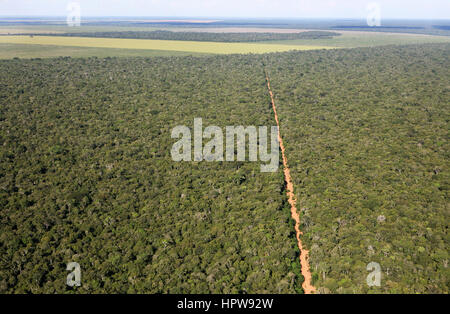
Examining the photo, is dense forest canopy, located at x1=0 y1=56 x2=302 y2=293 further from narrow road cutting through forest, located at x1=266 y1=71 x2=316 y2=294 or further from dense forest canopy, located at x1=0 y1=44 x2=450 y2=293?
narrow road cutting through forest, located at x1=266 y1=71 x2=316 y2=294

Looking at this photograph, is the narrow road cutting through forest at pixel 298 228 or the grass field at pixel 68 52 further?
the grass field at pixel 68 52

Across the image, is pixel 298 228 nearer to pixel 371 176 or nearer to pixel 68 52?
pixel 371 176

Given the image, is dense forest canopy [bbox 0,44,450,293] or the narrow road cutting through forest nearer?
the narrow road cutting through forest

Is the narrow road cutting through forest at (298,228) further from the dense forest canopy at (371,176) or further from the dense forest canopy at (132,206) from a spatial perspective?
the dense forest canopy at (132,206)

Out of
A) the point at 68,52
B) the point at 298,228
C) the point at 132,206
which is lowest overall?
the point at 298,228

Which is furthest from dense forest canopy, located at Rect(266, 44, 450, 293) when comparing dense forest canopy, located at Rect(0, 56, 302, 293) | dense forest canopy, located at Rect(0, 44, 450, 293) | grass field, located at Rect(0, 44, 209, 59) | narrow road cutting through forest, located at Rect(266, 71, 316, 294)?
grass field, located at Rect(0, 44, 209, 59)

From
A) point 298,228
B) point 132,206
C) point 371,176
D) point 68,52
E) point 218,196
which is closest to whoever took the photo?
point 298,228

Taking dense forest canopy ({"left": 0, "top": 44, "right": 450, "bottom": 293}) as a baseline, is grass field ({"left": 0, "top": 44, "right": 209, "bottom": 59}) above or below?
above

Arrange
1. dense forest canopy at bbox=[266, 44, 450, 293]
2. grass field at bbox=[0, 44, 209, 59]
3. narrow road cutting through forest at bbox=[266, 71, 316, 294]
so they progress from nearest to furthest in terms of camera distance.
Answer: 1. narrow road cutting through forest at bbox=[266, 71, 316, 294]
2. dense forest canopy at bbox=[266, 44, 450, 293]
3. grass field at bbox=[0, 44, 209, 59]

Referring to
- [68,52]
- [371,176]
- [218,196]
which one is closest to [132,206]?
[218,196]

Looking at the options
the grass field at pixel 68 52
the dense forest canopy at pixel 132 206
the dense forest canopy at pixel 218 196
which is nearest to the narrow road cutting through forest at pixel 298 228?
the dense forest canopy at pixel 218 196
